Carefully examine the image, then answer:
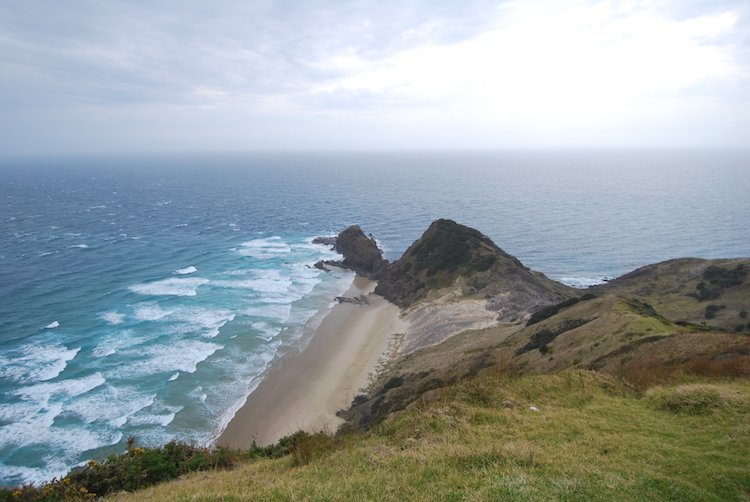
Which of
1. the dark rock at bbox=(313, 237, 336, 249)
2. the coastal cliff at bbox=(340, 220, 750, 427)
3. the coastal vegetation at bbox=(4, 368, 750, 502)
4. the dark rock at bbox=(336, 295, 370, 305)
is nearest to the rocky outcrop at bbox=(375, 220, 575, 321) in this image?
the coastal cliff at bbox=(340, 220, 750, 427)

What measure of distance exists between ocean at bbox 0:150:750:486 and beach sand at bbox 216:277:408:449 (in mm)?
1631

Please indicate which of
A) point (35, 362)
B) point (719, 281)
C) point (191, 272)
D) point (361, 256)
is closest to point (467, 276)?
point (361, 256)

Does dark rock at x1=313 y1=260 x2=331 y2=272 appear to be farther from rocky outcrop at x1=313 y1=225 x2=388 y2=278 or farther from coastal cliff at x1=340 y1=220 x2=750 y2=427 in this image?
coastal cliff at x1=340 y1=220 x2=750 y2=427

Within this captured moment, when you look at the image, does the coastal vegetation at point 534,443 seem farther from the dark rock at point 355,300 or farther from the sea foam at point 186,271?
the sea foam at point 186,271

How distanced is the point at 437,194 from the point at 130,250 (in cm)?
10440

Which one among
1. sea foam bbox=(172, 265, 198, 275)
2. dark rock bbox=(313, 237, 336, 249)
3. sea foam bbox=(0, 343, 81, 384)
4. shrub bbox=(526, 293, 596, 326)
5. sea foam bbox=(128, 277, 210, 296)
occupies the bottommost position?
sea foam bbox=(0, 343, 81, 384)

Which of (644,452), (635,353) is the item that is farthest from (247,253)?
(644,452)

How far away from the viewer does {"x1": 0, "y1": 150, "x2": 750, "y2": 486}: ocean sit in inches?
1123

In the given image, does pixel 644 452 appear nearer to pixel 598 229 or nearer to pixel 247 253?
pixel 247 253

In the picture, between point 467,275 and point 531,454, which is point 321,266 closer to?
point 467,275

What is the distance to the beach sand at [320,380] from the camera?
27.5 m

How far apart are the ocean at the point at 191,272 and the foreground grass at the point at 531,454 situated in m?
18.9

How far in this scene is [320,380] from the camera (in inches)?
1332

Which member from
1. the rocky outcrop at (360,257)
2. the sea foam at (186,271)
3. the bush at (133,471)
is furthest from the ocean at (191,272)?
the bush at (133,471)
